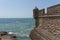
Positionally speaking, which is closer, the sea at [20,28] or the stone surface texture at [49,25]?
the stone surface texture at [49,25]

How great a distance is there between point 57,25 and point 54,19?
2.32 feet

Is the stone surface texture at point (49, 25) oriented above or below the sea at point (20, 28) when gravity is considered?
above

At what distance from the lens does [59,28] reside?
708cm

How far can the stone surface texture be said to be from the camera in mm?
7020

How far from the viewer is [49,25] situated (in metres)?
8.92

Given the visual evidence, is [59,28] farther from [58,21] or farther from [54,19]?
[54,19]

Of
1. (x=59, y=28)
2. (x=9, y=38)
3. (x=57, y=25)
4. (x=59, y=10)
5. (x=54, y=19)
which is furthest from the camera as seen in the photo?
(x=59, y=10)

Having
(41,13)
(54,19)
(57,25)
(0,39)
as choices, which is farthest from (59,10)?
(0,39)

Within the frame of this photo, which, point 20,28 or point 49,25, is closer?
point 49,25

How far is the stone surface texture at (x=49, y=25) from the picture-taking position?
7020 millimetres

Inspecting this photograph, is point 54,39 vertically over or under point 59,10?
under

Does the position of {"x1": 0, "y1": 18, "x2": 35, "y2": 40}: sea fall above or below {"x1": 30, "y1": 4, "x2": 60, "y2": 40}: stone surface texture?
below

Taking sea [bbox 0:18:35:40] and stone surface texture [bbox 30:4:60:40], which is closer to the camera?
stone surface texture [bbox 30:4:60:40]

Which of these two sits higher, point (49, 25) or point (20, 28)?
point (49, 25)
